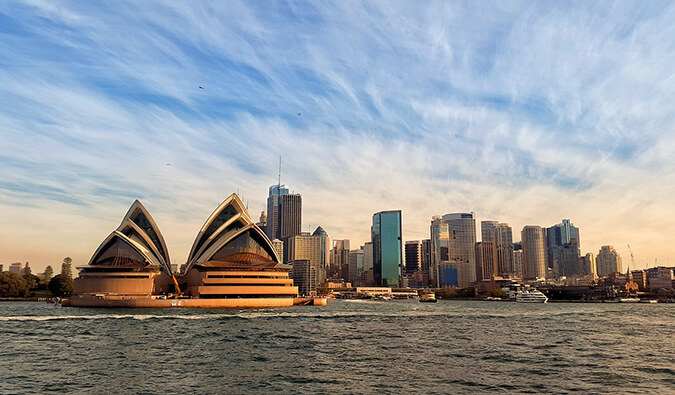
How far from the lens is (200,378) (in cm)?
2370

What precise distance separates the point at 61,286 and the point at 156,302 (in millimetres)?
54509

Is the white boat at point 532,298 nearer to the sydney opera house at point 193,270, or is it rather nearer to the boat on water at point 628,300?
the boat on water at point 628,300

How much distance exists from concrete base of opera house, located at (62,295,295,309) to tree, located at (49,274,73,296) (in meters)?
38.9

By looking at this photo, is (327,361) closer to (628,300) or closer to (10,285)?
(10,285)

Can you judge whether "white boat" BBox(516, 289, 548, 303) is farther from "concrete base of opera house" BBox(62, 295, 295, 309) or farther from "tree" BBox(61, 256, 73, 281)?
"tree" BBox(61, 256, 73, 281)

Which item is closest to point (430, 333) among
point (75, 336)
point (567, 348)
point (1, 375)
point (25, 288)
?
point (567, 348)

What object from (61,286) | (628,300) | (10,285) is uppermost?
(10,285)

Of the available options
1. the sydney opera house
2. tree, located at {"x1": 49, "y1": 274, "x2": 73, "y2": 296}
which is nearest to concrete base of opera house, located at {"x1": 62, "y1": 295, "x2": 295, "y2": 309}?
the sydney opera house

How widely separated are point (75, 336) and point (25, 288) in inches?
4379

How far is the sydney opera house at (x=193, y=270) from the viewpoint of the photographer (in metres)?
95.4

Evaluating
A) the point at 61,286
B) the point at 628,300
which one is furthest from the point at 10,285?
the point at 628,300

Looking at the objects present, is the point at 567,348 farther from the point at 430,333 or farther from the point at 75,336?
the point at 75,336

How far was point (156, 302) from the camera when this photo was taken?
3575 inches

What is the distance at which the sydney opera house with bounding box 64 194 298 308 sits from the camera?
95.4m
